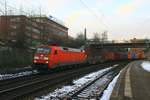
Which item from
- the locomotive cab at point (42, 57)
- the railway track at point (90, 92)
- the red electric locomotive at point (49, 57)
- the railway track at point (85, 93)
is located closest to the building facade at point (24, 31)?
the red electric locomotive at point (49, 57)

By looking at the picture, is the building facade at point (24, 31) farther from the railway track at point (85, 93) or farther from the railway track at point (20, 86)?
the railway track at point (85, 93)

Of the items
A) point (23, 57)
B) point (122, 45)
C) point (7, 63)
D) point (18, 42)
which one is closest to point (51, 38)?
point (18, 42)

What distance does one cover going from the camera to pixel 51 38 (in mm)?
69250

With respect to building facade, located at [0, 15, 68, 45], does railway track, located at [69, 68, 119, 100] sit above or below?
below

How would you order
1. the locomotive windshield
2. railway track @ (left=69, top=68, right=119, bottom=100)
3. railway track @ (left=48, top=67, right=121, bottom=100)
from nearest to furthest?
railway track @ (left=48, top=67, right=121, bottom=100), railway track @ (left=69, top=68, right=119, bottom=100), the locomotive windshield

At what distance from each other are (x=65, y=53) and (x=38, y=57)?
238 inches

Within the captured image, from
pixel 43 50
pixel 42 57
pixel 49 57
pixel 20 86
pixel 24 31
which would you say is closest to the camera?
pixel 20 86

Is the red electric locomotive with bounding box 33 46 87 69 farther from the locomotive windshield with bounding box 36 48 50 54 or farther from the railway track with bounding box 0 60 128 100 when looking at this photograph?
the railway track with bounding box 0 60 128 100

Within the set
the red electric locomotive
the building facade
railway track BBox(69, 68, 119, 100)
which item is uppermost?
the building facade

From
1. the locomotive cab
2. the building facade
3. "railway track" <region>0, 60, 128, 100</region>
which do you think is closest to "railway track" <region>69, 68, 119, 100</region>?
"railway track" <region>0, 60, 128, 100</region>

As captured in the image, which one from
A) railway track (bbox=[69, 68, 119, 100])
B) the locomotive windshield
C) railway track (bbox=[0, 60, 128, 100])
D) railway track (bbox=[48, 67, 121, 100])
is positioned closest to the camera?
railway track (bbox=[48, 67, 121, 100])

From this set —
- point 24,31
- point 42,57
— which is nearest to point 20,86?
point 42,57

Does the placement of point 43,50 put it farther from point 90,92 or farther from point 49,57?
point 90,92

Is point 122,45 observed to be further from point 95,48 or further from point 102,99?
point 102,99
